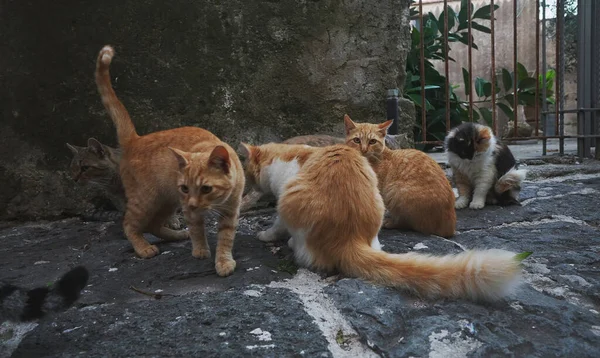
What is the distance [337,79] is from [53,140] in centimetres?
216

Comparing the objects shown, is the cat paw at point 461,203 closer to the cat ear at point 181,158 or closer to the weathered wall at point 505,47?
the cat ear at point 181,158

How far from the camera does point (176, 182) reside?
2.56m

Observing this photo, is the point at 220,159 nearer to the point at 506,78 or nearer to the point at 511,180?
the point at 511,180

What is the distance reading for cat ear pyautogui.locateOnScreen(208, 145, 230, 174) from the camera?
2.30 metres

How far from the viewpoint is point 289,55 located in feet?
11.9

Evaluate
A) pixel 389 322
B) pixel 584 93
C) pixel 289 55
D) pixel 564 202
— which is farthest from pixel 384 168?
pixel 584 93

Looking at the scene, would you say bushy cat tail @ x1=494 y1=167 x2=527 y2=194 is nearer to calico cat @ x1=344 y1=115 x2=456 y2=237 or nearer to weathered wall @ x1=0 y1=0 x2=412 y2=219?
calico cat @ x1=344 y1=115 x2=456 y2=237

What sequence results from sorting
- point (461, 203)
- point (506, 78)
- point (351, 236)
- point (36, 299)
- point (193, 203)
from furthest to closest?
point (506, 78) → point (461, 203) → point (193, 203) → point (351, 236) → point (36, 299)

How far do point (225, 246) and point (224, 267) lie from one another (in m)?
0.16

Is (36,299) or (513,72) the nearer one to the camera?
(36,299)

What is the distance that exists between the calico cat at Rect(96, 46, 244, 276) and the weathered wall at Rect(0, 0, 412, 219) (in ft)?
1.57

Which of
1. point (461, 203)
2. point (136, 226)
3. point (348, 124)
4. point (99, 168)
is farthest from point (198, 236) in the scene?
point (461, 203)

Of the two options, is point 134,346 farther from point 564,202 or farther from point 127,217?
point 564,202

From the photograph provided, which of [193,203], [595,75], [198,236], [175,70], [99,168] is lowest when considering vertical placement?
[198,236]
